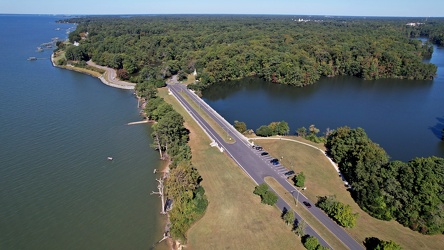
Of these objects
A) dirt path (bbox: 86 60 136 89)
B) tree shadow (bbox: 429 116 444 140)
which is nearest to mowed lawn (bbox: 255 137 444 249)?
tree shadow (bbox: 429 116 444 140)

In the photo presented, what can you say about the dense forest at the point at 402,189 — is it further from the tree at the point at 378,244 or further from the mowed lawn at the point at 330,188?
the tree at the point at 378,244

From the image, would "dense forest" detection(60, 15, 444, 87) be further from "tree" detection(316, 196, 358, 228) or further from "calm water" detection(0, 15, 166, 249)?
"tree" detection(316, 196, 358, 228)

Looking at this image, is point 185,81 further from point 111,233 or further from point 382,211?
point 382,211

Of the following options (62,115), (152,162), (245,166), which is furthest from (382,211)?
(62,115)

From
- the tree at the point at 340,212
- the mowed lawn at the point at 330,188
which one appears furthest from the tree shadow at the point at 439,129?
the tree at the point at 340,212

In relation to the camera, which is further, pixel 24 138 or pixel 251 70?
pixel 251 70
